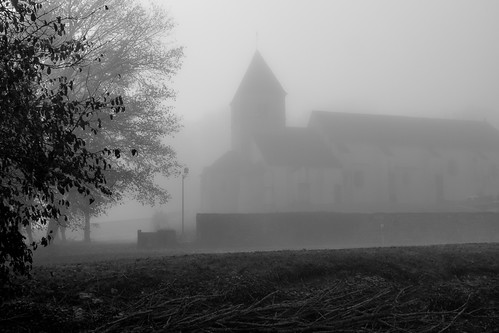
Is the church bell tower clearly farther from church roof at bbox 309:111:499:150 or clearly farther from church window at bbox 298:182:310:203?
church window at bbox 298:182:310:203

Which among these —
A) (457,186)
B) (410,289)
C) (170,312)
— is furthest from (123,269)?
(457,186)

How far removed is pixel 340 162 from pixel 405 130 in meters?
12.8

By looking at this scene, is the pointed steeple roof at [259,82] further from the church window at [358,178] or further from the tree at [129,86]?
the tree at [129,86]

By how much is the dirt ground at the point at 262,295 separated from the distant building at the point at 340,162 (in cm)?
3810

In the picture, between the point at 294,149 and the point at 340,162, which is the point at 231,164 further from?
the point at 340,162

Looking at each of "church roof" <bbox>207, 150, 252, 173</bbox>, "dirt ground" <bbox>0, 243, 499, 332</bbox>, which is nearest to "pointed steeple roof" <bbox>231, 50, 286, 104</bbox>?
"church roof" <bbox>207, 150, 252, 173</bbox>

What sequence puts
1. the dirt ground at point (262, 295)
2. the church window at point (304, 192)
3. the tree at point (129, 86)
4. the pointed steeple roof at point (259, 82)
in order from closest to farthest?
the dirt ground at point (262, 295) < the tree at point (129, 86) < the church window at point (304, 192) < the pointed steeple roof at point (259, 82)

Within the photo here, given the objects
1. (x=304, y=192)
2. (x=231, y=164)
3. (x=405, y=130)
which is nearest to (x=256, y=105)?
(x=231, y=164)

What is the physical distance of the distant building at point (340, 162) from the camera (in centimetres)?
5266

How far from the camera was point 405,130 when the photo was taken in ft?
210

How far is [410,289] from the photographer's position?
11055 millimetres

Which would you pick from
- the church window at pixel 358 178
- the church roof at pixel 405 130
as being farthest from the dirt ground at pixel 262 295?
the church roof at pixel 405 130

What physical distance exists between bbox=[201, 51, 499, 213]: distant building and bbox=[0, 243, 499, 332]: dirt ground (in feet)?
125

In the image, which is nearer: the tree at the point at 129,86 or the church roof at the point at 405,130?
the tree at the point at 129,86
